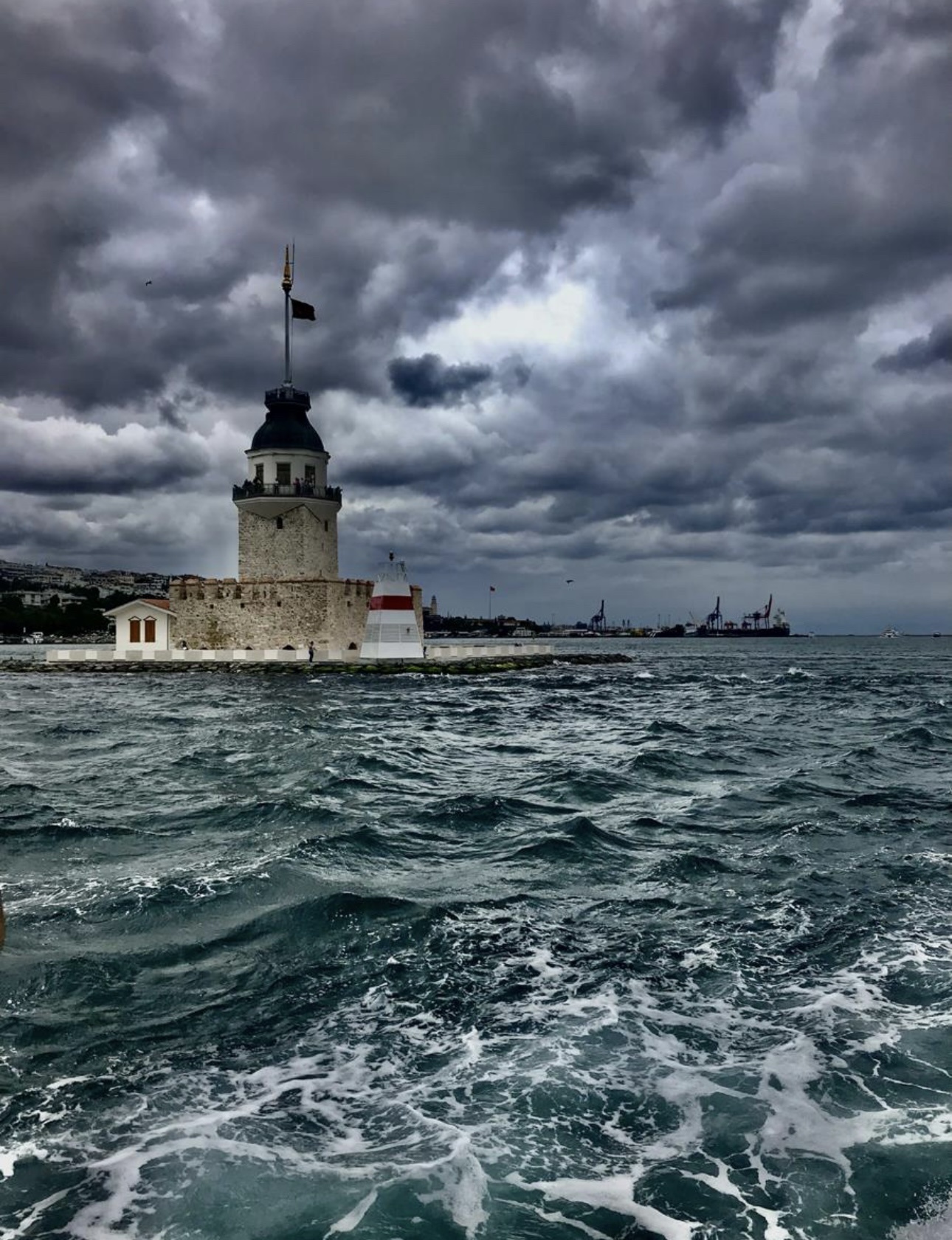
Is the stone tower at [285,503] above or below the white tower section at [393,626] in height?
above

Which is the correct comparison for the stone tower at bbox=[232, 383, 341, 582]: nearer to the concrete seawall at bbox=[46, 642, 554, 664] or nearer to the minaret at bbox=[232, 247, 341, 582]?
the minaret at bbox=[232, 247, 341, 582]

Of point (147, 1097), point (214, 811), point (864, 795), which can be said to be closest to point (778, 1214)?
point (147, 1097)

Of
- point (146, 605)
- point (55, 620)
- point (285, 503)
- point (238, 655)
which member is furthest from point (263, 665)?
point (55, 620)

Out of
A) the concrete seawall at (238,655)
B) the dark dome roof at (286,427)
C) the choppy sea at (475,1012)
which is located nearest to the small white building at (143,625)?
the concrete seawall at (238,655)

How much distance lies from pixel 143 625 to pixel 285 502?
1150 centimetres

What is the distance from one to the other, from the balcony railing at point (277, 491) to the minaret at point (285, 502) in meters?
0.04

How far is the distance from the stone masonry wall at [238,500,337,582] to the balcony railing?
0.49m

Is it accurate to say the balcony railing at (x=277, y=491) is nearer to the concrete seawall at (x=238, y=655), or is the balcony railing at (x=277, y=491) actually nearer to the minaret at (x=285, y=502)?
the minaret at (x=285, y=502)

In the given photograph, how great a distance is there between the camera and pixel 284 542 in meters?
45.7

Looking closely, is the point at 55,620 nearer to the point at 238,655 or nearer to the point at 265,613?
the point at 265,613

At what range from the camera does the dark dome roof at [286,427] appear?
152 ft

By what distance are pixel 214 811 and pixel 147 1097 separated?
709 cm

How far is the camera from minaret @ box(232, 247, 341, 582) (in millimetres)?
45531

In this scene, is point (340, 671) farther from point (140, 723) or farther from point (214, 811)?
point (214, 811)
